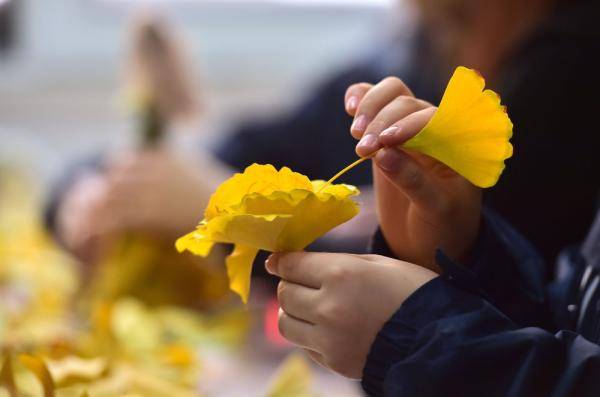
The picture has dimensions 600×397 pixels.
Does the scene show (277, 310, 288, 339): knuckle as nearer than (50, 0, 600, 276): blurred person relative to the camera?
Yes

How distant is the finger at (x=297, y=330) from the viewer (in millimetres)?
264

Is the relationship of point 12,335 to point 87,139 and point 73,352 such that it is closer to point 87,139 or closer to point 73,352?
point 73,352

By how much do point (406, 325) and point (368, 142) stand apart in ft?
0.19

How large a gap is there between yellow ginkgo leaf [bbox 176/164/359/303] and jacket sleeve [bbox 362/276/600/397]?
0.12 feet

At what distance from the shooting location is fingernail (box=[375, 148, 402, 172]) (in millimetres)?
260

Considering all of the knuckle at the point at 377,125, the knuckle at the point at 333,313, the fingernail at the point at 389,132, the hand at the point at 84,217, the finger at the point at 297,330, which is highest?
the knuckle at the point at 377,125

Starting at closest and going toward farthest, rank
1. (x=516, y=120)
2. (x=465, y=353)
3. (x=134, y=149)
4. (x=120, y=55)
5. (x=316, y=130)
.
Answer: (x=465, y=353) → (x=516, y=120) → (x=134, y=149) → (x=316, y=130) → (x=120, y=55)

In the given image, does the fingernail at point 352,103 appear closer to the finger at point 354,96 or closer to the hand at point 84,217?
the finger at point 354,96

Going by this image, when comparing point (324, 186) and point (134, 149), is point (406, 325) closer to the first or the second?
point (324, 186)

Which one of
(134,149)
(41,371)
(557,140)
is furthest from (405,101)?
(134,149)

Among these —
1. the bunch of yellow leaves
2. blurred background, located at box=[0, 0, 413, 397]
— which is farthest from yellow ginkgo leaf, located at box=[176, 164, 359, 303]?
blurred background, located at box=[0, 0, 413, 397]

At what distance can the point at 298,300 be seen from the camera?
264 millimetres

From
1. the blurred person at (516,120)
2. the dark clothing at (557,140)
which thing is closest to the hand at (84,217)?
the blurred person at (516,120)

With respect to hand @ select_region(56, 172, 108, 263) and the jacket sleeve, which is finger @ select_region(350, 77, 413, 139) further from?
hand @ select_region(56, 172, 108, 263)
